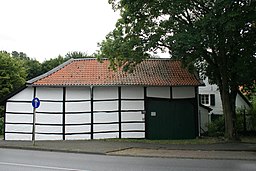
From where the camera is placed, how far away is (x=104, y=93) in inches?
883

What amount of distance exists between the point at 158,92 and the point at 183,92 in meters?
1.77

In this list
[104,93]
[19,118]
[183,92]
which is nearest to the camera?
[19,118]

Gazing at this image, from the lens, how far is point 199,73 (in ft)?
75.2

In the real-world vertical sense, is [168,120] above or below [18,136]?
above

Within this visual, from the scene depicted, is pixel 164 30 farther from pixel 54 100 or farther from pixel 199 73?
pixel 54 100

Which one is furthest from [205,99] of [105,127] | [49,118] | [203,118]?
[49,118]

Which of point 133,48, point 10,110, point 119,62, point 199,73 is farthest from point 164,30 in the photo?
point 10,110

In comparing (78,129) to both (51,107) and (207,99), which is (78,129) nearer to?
(51,107)

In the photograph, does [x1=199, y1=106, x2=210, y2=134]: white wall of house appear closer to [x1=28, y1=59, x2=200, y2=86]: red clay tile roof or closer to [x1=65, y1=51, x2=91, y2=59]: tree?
[x1=28, y1=59, x2=200, y2=86]: red clay tile roof

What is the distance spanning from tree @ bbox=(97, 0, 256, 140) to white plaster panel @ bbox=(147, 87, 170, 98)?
2.69m

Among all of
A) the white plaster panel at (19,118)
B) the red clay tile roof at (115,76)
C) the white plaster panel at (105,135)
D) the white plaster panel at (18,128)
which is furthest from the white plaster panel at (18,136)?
the white plaster panel at (105,135)

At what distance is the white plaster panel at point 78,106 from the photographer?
72.6ft

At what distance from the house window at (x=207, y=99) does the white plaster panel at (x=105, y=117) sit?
15538 millimetres

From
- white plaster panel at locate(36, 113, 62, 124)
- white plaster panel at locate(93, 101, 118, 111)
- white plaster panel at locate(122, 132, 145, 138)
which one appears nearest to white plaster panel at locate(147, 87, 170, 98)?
white plaster panel at locate(93, 101, 118, 111)
